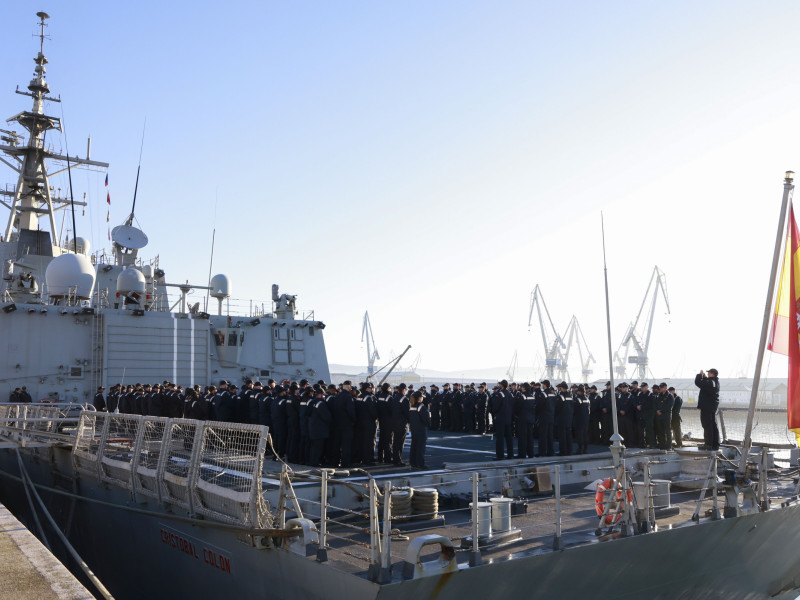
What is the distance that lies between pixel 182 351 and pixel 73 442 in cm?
919

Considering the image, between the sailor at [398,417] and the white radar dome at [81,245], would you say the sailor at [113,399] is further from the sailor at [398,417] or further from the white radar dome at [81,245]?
the white radar dome at [81,245]

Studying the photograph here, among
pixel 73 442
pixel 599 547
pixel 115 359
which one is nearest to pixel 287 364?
pixel 115 359

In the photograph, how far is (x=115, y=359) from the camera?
1877 cm

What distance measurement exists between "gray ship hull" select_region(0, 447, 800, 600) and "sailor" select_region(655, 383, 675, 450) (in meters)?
4.87

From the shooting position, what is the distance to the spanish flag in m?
7.52

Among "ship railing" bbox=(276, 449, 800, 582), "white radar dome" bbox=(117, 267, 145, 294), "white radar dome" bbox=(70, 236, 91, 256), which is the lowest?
"ship railing" bbox=(276, 449, 800, 582)

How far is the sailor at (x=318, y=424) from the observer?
10984mm

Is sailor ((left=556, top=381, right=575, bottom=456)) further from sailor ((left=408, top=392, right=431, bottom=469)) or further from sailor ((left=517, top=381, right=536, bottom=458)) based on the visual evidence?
sailor ((left=408, top=392, right=431, bottom=469))

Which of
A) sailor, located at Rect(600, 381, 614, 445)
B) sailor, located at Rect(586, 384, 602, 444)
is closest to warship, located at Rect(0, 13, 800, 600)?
sailor, located at Rect(600, 381, 614, 445)

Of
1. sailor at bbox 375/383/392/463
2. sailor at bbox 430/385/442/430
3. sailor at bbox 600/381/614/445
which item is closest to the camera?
sailor at bbox 375/383/392/463

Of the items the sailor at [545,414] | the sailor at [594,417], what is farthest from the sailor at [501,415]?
the sailor at [594,417]

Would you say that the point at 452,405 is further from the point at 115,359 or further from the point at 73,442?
the point at 73,442

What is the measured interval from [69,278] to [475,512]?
55.5 ft

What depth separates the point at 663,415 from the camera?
1384 centimetres
